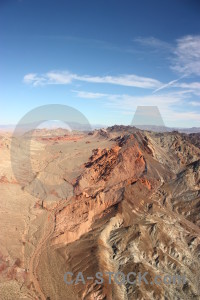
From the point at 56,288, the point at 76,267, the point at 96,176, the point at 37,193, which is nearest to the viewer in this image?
the point at 56,288

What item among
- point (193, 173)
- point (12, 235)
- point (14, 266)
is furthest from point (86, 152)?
point (14, 266)

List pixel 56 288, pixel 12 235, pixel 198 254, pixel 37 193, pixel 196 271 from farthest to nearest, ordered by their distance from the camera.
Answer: pixel 37 193 → pixel 198 254 → pixel 196 271 → pixel 12 235 → pixel 56 288

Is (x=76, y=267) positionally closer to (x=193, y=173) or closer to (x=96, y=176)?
(x=96, y=176)

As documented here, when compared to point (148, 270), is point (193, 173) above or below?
above

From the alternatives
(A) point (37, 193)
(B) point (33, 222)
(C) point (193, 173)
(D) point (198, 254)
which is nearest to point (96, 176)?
(A) point (37, 193)

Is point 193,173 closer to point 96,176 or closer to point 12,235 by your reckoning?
point 96,176

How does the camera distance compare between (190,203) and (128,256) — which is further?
(190,203)

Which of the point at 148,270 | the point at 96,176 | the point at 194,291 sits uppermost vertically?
the point at 96,176
